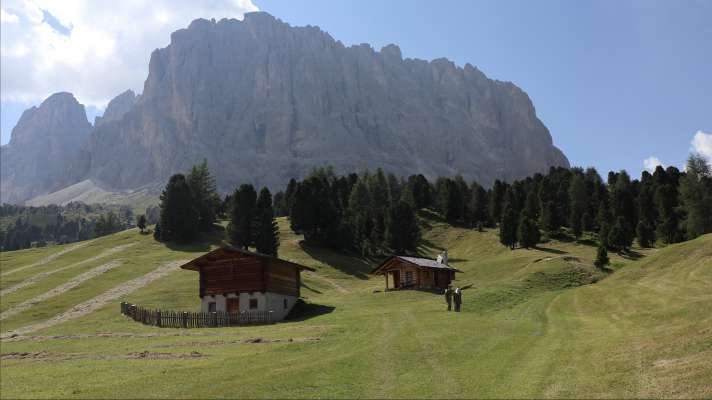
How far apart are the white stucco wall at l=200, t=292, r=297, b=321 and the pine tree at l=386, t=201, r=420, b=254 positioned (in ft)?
178

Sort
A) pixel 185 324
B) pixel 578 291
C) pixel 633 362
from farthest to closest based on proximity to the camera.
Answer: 1. pixel 578 291
2. pixel 185 324
3. pixel 633 362

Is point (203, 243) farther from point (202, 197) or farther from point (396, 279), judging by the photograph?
point (396, 279)

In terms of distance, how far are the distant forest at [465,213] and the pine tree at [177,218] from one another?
0.18m

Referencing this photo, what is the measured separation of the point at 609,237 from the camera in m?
97.7

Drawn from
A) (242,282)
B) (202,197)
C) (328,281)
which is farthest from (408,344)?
(202,197)

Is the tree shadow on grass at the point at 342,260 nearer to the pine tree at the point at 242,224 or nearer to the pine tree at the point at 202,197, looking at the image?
the pine tree at the point at 242,224

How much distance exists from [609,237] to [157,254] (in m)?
72.9

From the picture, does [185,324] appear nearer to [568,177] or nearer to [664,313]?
[664,313]

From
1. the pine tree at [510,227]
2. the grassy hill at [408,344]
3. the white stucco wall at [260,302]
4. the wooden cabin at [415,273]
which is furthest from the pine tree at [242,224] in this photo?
the pine tree at [510,227]

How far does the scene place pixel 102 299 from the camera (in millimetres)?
63500

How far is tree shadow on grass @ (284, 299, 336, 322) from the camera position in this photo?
53.0 m

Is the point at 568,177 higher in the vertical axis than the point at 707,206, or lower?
higher

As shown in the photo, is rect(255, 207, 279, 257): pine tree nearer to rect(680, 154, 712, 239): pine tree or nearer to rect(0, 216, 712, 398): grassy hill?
rect(0, 216, 712, 398): grassy hill

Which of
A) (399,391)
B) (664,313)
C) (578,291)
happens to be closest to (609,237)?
(578,291)
